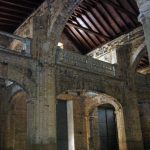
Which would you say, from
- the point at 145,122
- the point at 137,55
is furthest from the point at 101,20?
the point at 145,122

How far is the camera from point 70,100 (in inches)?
569

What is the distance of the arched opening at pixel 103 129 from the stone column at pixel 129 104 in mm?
2583

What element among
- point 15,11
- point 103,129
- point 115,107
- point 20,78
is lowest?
point 103,129

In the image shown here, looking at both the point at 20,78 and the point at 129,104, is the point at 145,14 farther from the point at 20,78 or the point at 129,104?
the point at 129,104

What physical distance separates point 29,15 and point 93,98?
601 cm

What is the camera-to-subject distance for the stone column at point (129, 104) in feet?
43.0

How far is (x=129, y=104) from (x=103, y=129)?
3.72 meters

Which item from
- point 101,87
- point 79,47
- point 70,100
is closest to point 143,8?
point 101,87

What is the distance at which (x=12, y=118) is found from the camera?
1283 cm

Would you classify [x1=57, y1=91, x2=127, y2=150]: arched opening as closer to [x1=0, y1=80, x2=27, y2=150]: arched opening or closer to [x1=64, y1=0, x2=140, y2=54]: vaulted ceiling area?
[x1=0, y1=80, x2=27, y2=150]: arched opening

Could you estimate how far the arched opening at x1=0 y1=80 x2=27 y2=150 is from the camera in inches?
493

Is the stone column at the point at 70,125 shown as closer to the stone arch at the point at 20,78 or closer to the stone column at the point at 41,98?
the stone column at the point at 41,98

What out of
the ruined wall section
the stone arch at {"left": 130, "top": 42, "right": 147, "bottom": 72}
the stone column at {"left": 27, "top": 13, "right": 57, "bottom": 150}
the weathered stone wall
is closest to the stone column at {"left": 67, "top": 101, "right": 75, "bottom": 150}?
the ruined wall section

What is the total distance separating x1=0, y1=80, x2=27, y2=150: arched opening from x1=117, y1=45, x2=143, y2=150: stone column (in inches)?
212
